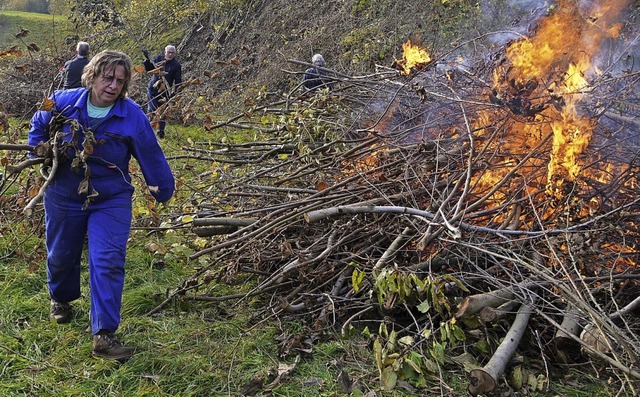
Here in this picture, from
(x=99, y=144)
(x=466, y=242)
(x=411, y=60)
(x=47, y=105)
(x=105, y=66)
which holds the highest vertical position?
(x=105, y=66)

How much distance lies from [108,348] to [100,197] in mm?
839

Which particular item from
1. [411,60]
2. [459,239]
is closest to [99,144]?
[459,239]

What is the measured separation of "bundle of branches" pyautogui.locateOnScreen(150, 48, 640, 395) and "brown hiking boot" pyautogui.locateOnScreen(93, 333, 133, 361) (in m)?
0.61

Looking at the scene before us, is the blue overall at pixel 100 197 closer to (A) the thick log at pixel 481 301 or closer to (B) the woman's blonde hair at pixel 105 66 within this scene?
(B) the woman's blonde hair at pixel 105 66

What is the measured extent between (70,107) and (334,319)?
1947 mm

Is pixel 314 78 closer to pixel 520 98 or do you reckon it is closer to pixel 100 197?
pixel 520 98

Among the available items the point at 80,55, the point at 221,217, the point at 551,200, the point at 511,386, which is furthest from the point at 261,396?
the point at 80,55

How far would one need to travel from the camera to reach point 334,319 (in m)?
3.15

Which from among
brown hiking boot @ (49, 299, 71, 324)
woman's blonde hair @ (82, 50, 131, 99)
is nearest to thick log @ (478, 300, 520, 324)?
woman's blonde hair @ (82, 50, 131, 99)

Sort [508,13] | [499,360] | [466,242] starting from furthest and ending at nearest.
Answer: [508,13] → [466,242] → [499,360]

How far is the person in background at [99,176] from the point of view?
2.86m

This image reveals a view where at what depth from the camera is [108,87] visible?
9.53 feet

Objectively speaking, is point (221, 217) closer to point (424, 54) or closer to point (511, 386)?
point (511, 386)

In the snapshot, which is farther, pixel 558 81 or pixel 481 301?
pixel 558 81
